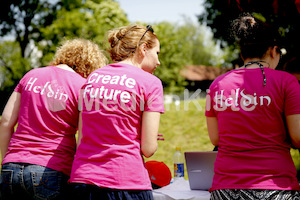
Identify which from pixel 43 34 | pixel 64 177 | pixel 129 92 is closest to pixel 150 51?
pixel 129 92

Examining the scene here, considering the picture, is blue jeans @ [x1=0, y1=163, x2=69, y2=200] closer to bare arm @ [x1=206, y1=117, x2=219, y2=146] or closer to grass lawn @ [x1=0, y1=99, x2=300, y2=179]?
bare arm @ [x1=206, y1=117, x2=219, y2=146]

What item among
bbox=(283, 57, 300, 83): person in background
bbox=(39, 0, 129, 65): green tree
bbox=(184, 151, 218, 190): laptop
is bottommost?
bbox=(184, 151, 218, 190): laptop

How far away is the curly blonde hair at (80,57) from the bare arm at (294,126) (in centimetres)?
128

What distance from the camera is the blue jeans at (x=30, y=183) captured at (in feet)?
6.17

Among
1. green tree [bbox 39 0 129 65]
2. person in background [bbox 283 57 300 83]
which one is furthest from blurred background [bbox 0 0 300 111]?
person in background [bbox 283 57 300 83]

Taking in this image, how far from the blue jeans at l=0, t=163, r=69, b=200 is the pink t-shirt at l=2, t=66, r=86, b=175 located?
0.04 metres

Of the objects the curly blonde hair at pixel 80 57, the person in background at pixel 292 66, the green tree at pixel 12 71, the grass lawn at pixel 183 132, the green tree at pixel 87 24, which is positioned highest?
the green tree at pixel 87 24

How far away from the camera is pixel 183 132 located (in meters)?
8.52

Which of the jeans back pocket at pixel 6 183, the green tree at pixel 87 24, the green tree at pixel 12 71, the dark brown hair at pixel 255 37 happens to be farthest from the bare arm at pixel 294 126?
the green tree at pixel 12 71

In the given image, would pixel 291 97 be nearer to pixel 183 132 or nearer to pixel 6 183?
pixel 6 183

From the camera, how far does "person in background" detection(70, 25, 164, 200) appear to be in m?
1.60

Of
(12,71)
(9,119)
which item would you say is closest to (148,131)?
(9,119)

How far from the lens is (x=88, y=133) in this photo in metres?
1.68

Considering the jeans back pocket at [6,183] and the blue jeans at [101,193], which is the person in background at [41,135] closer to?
the jeans back pocket at [6,183]
